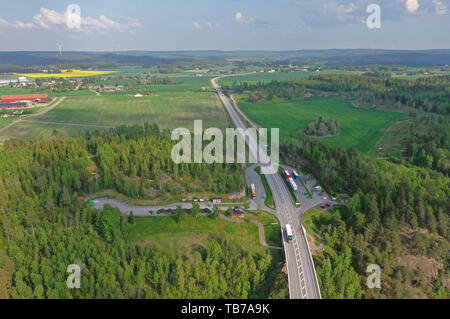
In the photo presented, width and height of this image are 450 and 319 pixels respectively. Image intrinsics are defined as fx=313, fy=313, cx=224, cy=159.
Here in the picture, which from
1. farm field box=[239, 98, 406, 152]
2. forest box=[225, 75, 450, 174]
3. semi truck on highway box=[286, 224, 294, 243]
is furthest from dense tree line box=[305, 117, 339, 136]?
semi truck on highway box=[286, 224, 294, 243]

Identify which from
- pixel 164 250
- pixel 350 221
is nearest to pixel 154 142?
pixel 164 250

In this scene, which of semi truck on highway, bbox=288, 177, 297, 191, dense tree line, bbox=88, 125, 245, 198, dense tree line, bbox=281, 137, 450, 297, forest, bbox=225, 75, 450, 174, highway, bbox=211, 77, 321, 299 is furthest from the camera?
forest, bbox=225, 75, 450, 174

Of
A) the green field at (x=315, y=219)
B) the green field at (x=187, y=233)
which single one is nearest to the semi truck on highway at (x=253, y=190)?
the green field at (x=187, y=233)

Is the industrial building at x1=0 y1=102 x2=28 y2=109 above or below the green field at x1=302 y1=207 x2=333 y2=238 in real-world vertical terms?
above

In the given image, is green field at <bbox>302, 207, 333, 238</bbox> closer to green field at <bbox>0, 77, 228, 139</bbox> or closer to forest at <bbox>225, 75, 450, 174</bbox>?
forest at <bbox>225, 75, 450, 174</bbox>

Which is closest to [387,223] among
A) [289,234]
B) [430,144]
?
[289,234]

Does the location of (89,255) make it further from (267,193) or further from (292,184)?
(292,184)
